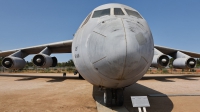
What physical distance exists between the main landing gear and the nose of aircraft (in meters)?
1.34

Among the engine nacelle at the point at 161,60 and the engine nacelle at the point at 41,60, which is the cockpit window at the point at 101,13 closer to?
the engine nacelle at the point at 161,60

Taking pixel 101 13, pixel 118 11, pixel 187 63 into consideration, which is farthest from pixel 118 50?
pixel 187 63

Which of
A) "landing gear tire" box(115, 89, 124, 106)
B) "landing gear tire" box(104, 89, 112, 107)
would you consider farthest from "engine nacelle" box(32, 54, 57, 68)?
"landing gear tire" box(115, 89, 124, 106)

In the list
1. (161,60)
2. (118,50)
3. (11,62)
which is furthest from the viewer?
(11,62)

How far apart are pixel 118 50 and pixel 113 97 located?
234 centimetres

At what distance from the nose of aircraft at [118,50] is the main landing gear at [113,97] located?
134 centimetres

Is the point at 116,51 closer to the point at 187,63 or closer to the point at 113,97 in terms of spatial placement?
the point at 113,97

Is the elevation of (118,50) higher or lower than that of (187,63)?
higher

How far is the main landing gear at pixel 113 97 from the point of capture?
5.02 m

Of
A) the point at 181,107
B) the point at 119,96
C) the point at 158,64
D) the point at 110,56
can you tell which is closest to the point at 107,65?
the point at 110,56

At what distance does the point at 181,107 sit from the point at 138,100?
102 inches

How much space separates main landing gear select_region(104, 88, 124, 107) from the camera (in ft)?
16.5

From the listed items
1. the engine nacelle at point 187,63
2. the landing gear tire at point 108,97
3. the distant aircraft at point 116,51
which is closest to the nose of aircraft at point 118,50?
the distant aircraft at point 116,51

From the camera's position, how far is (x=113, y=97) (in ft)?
17.0
